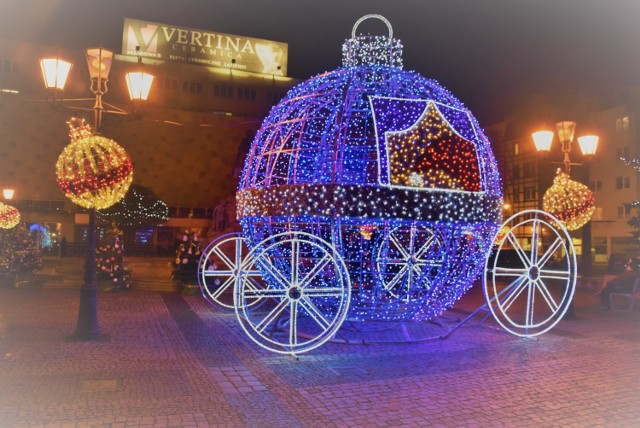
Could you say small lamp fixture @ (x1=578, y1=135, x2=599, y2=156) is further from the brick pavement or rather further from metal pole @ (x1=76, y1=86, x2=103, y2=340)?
metal pole @ (x1=76, y1=86, x2=103, y2=340)

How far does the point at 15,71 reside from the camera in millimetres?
41875

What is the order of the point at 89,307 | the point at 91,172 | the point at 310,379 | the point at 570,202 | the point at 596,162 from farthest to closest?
the point at 596,162 < the point at 570,202 < the point at 91,172 < the point at 89,307 < the point at 310,379

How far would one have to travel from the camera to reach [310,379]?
6.58 meters

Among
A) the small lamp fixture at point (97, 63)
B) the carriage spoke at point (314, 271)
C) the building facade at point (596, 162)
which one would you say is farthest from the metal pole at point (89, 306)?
the building facade at point (596, 162)

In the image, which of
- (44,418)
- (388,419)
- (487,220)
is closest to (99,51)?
(44,418)

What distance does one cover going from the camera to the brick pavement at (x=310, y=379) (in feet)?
17.3

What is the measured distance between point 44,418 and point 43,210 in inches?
1683

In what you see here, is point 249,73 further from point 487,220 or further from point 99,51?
point 487,220

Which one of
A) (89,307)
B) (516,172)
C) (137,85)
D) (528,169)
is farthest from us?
(516,172)

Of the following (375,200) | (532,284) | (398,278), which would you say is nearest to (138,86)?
(375,200)

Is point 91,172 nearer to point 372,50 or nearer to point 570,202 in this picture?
point 372,50

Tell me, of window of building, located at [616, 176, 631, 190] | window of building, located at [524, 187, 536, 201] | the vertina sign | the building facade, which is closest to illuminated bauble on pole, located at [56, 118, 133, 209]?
A: the building facade

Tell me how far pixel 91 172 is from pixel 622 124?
40.6 metres

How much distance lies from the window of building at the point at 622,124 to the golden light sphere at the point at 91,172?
130ft
